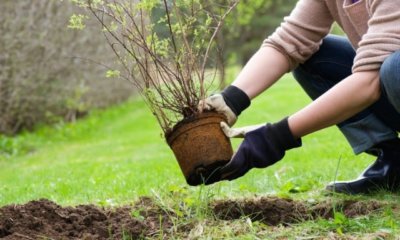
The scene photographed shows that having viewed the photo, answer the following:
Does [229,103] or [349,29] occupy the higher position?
[349,29]

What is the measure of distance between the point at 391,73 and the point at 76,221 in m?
1.42

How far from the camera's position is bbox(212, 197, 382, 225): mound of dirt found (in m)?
2.93

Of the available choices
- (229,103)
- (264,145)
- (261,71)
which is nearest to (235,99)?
(229,103)

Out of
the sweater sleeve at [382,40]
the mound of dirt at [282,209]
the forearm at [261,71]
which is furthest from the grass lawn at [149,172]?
the sweater sleeve at [382,40]

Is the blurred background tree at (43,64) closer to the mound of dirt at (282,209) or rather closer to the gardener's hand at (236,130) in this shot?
the mound of dirt at (282,209)

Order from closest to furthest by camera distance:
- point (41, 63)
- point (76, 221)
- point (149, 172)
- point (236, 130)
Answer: point (236, 130), point (76, 221), point (149, 172), point (41, 63)

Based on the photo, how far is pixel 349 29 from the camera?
312cm

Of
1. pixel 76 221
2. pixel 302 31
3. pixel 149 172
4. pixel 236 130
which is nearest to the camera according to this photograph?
pixel 236 130

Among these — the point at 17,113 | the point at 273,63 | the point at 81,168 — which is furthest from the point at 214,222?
the point at 17,113

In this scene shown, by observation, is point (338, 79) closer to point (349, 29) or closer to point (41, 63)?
point (349, 29)

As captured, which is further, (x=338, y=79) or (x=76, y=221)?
(x=338, y=79)

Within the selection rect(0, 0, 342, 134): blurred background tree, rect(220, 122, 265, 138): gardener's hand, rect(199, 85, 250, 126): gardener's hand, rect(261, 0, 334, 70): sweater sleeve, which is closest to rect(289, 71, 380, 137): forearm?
rect(220, 122, 265, 138): gardener's hand

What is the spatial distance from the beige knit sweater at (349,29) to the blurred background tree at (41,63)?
18.6ft

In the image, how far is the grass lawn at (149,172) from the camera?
264cm
